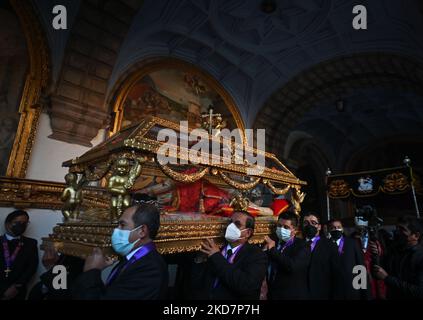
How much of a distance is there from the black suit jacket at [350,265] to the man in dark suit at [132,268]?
2.12 m

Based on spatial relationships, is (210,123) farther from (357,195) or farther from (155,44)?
(357,195)

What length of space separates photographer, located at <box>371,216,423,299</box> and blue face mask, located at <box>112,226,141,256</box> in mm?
2023

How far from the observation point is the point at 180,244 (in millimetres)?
2102

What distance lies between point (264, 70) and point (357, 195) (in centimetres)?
458

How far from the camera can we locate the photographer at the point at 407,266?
1930 millimetres

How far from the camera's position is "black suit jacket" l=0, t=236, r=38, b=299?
9.74 feet

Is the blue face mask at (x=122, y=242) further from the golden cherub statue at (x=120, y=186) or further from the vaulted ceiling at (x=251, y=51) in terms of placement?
the vaulted ceiling at (x=251, y=51)

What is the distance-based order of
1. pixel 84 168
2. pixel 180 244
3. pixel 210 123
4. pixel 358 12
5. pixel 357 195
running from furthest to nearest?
pixel 357 195 < pixel 358 12 < pixel 210 123 < pixel 84 168 < pixel 180 244

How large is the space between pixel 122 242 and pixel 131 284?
27 cm

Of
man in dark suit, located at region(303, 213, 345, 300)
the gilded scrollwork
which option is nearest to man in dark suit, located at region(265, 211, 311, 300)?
man in dark suit, located at region(303, 213, 345, 300)

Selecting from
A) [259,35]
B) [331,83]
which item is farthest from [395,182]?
[259,35]

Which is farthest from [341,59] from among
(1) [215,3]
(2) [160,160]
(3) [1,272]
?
(3) [1,272]

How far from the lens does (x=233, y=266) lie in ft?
5.91

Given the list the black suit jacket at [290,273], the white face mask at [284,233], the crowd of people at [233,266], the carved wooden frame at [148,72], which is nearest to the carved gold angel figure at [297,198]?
the crowd of people at [233,266]
